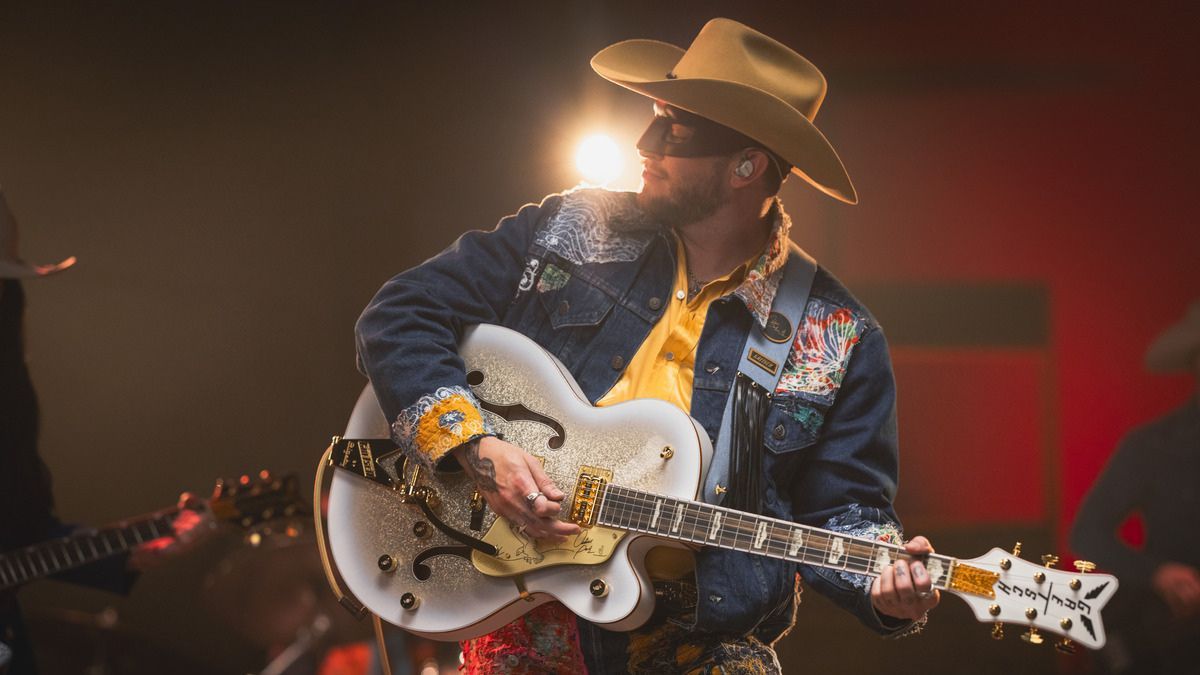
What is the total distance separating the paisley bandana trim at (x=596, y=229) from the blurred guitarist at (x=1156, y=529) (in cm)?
240

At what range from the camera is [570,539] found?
7.06 feet

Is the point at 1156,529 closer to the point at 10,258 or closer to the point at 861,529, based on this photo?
the point at 861,529

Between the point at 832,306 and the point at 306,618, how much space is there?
8.79 ft

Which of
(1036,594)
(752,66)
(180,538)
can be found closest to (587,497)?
(1036,594)

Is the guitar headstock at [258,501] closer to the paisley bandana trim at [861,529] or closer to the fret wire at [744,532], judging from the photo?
the fret wire at [744,532]

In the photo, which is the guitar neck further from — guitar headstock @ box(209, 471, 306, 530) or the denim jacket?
the denim jacket

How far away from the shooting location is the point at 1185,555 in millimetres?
3928

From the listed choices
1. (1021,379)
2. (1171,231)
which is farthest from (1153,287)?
(1021,379)

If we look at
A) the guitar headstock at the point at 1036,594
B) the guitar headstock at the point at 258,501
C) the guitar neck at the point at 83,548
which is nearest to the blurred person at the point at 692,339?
the guitar headstock at the point at 1036,594

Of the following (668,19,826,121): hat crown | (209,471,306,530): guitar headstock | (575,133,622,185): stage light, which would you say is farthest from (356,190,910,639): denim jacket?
(575,133,622,185): stage light

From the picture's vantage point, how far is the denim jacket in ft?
7.29

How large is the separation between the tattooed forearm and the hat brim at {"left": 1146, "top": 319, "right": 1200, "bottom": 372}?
2.88 m

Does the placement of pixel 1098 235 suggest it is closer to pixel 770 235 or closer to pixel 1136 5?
pixel 1136 5

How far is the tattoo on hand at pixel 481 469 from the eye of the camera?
2.16 metres
